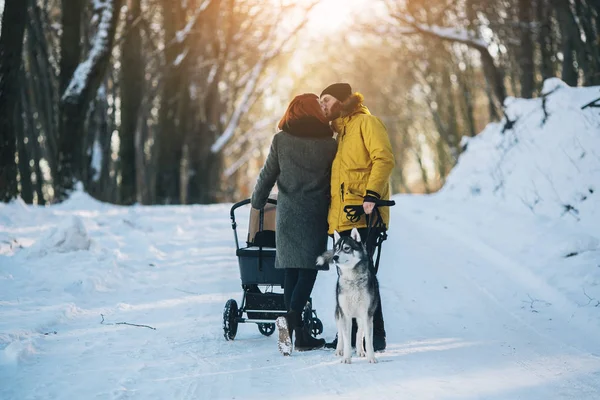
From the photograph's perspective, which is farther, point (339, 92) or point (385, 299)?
point (385, 299)

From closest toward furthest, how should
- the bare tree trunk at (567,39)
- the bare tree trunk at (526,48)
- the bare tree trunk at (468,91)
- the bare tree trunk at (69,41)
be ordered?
the bare tree trunk at (69,41) < the bare tree trunk at (567,39) < the bare tree trunk at (526,48) < the bare tree trunk at (468,91)

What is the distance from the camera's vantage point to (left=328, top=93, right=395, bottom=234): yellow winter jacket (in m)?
5.80

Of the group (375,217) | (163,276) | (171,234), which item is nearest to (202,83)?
(171,234)

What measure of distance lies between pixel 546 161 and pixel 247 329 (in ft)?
24.7

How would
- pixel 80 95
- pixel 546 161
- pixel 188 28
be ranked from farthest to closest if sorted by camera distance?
pixel 188 28
pixel 80 95
pixel 546 161

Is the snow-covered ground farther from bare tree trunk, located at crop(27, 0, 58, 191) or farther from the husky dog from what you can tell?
bare tree trunk, located at crop(27, 0, 58, 191)

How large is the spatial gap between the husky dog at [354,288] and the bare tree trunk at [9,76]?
850 centimetres

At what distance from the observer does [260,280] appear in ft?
22.0

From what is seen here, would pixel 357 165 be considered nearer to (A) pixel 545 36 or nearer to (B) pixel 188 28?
Answer: (A) pixel 545 36

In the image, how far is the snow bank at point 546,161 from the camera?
1094cm

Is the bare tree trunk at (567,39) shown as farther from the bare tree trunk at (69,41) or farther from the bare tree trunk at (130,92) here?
the bare tree trunk at (130,92)

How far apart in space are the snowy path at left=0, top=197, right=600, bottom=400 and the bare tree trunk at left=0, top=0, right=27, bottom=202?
71cm

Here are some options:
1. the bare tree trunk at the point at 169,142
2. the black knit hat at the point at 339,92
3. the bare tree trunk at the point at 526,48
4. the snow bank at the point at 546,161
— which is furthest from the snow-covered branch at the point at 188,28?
the black knit hat at the point at 339,92

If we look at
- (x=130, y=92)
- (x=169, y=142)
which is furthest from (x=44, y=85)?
(x=169, y=142)
